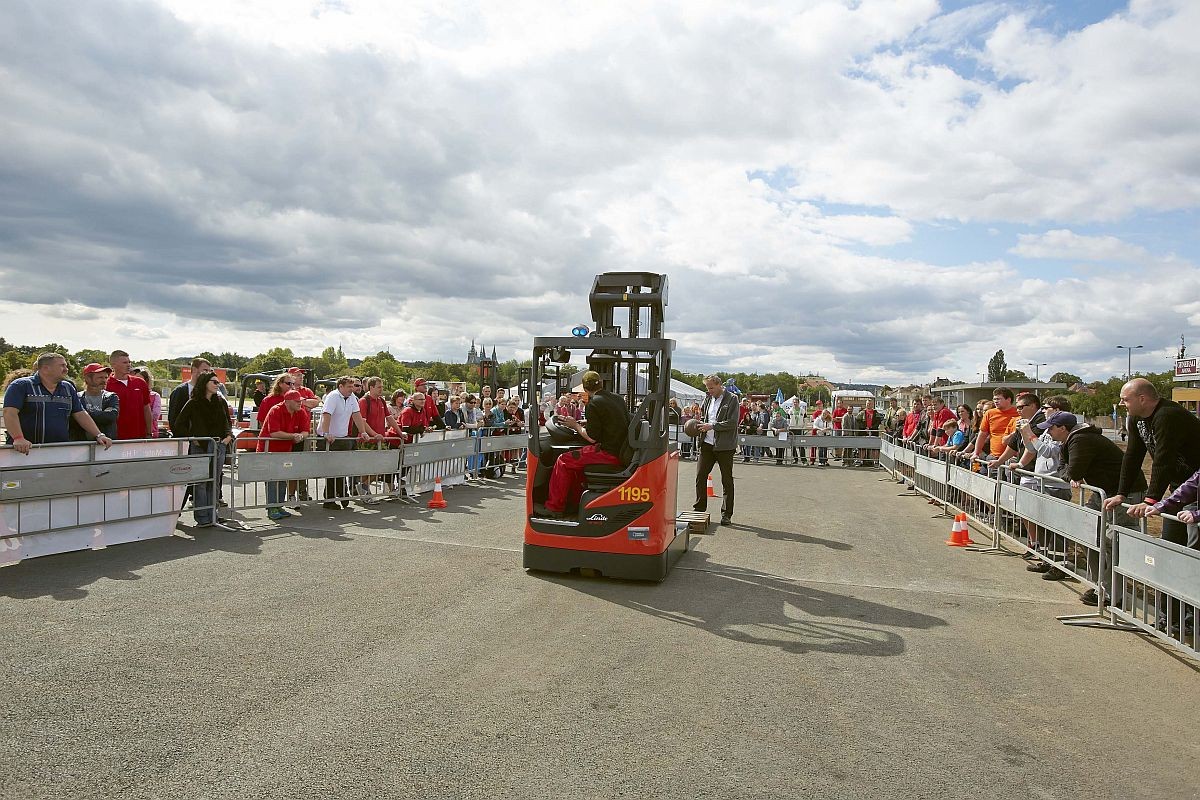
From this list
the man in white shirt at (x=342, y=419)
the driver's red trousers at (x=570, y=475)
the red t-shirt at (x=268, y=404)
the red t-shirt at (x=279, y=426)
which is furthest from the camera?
the man in white shirt at (x=342, y=419)

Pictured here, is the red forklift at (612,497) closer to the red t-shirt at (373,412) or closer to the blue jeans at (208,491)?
the blue jeans at (208,491)

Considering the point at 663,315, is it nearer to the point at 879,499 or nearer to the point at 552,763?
the point at 552,763

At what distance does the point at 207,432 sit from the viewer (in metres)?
10.2

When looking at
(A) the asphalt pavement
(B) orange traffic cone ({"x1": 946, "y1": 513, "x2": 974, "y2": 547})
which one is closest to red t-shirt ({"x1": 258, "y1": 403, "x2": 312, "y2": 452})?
(A) the asphalt pavement

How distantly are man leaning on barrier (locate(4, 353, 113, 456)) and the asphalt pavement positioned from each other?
4.67 feet

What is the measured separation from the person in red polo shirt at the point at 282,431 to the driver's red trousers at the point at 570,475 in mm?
4778

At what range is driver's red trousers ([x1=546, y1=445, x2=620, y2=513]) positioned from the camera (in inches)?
313

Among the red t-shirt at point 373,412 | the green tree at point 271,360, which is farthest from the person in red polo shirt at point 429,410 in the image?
the green tree at point 271,360

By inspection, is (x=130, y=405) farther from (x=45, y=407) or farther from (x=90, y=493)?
(x=90, y=493)

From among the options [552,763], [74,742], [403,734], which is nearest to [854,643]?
[552,763]

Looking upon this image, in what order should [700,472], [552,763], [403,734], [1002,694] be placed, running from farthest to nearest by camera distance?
[700,472], [1002,694], [403,734], [552,763]

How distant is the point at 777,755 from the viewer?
3.88 meters

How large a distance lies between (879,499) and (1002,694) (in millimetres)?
11398

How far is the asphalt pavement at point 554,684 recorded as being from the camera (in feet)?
11.9
